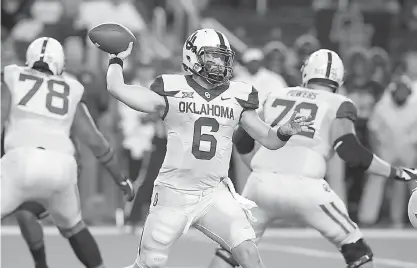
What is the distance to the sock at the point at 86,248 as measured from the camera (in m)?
8.05

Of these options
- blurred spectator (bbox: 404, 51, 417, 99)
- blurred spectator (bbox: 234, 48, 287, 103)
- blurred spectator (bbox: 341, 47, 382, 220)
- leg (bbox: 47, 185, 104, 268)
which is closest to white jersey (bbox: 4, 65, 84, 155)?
leg (bbox: 47, 185, 104, 268)

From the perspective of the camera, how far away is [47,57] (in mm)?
8195

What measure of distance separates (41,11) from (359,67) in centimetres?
450

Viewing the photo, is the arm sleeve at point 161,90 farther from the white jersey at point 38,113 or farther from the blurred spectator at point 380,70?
the blurred spectator at point 380,70

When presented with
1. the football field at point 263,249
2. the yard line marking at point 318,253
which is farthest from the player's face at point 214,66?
the yard line marking at point 318,253

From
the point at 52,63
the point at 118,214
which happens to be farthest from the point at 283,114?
the point at 118,214

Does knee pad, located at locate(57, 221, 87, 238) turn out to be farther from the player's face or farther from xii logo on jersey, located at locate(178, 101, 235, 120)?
the player's face

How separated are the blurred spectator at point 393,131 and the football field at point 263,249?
0.57 meters

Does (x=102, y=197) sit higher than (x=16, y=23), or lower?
lower

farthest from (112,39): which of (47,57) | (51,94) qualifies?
(47,57)

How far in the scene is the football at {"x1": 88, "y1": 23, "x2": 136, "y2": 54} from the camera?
273 inches

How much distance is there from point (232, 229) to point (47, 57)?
221 centimetres

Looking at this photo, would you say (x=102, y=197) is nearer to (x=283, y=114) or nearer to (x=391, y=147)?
(x=391, y=147)

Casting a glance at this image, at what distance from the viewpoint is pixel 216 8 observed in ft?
60.1
